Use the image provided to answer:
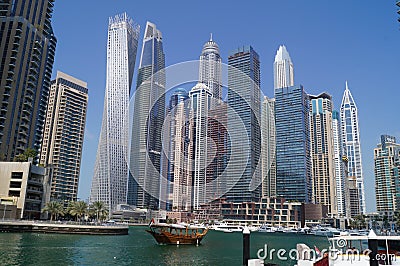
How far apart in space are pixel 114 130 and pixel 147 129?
16.8 meters

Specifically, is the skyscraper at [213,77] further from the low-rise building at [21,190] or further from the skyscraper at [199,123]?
the low-rise building at [21,190]

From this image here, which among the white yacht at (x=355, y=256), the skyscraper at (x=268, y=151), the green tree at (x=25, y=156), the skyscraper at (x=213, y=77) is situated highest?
the skyscraper at (x=268, y=151)

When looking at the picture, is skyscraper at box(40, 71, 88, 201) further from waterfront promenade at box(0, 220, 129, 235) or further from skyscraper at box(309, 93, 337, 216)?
skyscraper at box(309, 93, 337, 216)

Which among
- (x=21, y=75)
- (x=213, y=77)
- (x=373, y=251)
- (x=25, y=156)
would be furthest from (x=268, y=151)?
(x=373, y=251)

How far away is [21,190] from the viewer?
6950cm

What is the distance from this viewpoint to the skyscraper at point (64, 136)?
13712 centimetres

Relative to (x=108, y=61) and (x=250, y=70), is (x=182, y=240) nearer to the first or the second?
(x=108, y=61)

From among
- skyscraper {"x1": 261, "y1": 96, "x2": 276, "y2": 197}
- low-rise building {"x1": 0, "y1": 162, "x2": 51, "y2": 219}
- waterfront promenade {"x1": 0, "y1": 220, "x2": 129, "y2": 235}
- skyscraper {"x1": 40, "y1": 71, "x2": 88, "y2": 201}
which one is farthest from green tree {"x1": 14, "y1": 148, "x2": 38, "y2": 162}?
skyscraper {"x1": 261, "y1": 96, "x2": 276, "y2": 197}

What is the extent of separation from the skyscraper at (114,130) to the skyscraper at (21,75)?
37.6 m

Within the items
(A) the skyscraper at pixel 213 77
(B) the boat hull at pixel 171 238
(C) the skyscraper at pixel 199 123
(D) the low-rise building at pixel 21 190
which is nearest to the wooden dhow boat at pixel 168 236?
(B) the boat hull at pixel 171 238

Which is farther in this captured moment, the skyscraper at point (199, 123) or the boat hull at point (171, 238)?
the boat hull at point (171, 238)

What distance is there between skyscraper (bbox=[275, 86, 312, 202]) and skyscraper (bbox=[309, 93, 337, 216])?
13.9 m

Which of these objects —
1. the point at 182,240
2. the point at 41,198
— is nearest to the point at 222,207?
the point at 41,198

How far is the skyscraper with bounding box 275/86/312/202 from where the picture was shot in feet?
534
